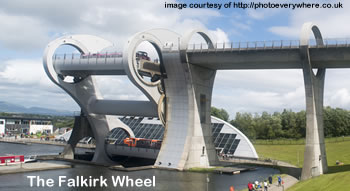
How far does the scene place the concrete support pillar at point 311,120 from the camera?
39844 mm

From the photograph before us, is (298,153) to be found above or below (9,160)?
below

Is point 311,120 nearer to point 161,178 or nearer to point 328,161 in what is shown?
point 161,178

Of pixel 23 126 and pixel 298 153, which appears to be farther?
pixel 23 126

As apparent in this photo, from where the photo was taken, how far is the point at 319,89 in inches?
1693

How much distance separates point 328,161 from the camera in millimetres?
56750

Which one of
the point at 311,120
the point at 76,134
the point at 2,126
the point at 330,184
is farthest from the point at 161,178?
the point at 2,126

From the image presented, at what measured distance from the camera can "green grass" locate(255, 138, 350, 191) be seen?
105 feet

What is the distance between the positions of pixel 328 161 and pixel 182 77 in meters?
27.1

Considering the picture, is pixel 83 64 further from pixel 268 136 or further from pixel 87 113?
pixel 268 136

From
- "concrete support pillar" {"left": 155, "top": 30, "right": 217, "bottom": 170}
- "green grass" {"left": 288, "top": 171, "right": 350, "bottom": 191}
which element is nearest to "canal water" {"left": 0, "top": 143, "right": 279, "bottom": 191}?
"concrete support pillar" {"left": 155, "top": 30, "right": 217, "bottom": 170}

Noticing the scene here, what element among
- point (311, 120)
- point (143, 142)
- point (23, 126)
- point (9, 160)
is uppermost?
point (23, 126)

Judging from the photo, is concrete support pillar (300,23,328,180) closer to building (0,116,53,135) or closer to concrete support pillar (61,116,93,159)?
concrete support pillar (61,116,93,159)

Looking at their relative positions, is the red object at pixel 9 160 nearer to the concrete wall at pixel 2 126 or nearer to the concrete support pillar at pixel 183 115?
the concrete support pillar at pixel 183 115

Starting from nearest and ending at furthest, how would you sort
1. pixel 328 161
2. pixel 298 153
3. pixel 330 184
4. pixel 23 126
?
pixel 330 184, pixel 328 161, pixel 298 153, pixel 23 126
